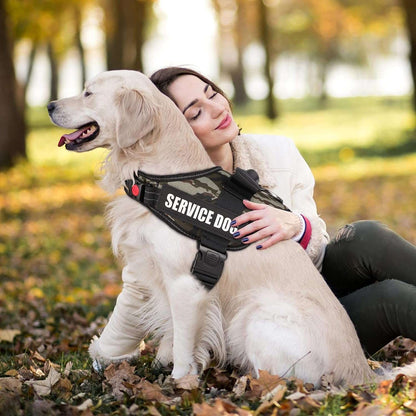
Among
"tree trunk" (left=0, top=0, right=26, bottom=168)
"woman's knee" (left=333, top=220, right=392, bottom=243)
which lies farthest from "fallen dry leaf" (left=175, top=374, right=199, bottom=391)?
"tree trunk" (left=0, top=0, right=26, bottom=168)

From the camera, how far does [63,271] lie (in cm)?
768

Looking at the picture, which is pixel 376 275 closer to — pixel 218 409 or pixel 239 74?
pixel 218 409

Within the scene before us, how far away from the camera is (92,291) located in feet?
21.9

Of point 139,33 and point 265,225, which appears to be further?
point 139,33

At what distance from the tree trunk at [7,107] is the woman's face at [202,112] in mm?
11087

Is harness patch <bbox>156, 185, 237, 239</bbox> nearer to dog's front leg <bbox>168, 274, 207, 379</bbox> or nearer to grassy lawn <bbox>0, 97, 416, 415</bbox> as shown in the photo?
dog's front leg <bbox>168, 274, 207, 379</bbox>

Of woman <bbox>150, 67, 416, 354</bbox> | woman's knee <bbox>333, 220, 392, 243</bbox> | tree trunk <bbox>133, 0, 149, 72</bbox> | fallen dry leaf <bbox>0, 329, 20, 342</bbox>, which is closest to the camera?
woman <bbox>150, 67, 416, 354</bbox>

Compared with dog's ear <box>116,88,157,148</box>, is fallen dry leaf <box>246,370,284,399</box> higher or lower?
lower

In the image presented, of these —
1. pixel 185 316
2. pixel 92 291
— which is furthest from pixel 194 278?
pixel 92 291

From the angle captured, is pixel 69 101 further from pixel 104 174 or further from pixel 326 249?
pixel 326 249

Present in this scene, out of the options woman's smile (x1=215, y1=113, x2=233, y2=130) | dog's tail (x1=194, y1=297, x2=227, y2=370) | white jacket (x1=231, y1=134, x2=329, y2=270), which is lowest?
dog's tail (x1=194, y1=297, x2=227, y2=370)

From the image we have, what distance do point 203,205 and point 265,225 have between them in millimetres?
357

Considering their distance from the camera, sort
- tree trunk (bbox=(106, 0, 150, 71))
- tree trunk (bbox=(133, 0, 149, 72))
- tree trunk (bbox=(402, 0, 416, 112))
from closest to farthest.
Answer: tree trunk (bbox=(402, 0, 416, 112)) < tree trunk (bbox=(133, 0, 149, 72)) < tree trunk (bbox=(106, 0, 150, 71))

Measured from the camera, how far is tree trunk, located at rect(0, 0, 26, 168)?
14141 millimetres
